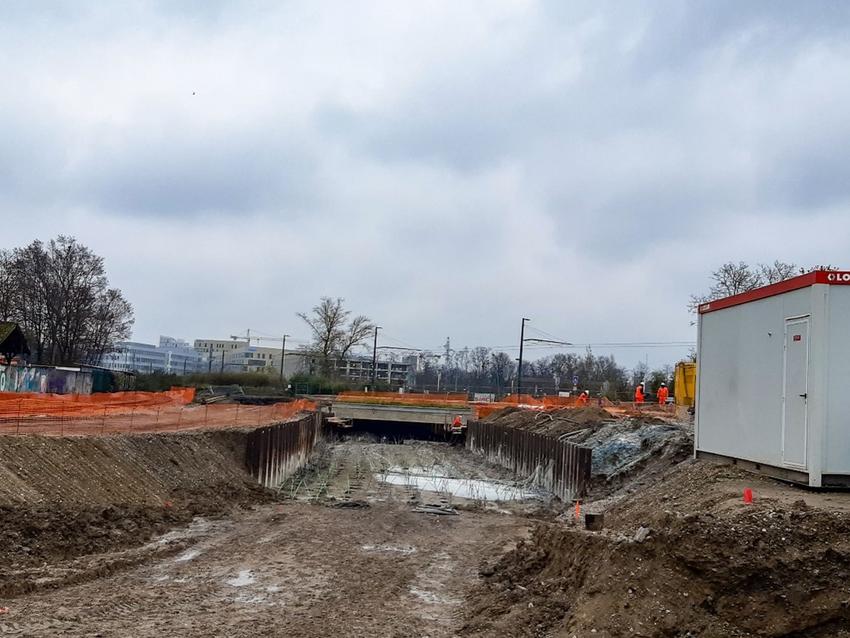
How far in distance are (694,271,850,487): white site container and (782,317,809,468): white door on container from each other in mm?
13

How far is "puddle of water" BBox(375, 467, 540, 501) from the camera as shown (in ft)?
89.1

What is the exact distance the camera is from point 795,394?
32.6ft

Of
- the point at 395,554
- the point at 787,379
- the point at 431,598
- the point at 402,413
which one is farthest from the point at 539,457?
the point at 402,413

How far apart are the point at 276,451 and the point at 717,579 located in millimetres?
23844

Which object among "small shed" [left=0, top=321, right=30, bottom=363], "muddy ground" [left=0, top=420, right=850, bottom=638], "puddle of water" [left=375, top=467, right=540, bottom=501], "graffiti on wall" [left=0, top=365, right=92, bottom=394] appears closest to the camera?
"muddy ground" [left=0, top=420, right=850, bottom=638]

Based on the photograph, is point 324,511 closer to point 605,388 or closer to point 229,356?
point 605,388

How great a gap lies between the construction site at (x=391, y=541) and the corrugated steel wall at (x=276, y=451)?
14 centimetres

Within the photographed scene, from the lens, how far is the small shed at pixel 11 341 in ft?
130

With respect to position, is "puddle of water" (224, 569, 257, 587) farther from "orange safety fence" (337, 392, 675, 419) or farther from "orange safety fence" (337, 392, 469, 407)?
"orange safety fence" (337, 392, 469, 407)

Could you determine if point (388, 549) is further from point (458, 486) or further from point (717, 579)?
point (458, 486)

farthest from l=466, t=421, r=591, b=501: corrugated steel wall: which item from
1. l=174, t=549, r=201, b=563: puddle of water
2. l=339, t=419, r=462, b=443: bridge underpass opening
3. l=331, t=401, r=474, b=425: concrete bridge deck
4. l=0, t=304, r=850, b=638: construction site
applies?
l=174, t=549, r=201, b=563: puddle of water

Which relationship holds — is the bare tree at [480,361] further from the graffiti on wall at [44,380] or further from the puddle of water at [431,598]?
the puddle of water at [431,598]

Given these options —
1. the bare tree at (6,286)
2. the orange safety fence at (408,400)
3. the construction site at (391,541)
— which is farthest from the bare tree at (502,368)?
the construction site at (391,541)

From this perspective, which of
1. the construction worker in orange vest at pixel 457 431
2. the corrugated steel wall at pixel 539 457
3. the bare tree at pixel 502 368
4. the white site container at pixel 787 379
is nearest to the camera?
the white site container at pixel 787 379
